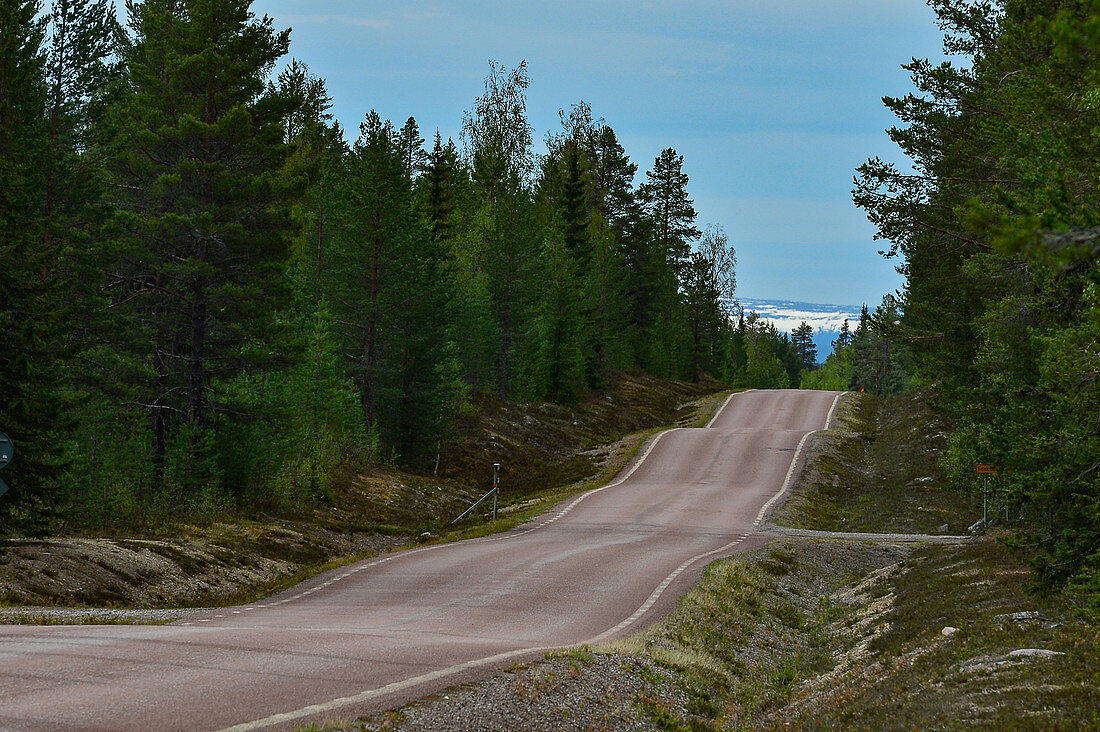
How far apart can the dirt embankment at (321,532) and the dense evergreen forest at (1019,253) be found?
13.2 meters

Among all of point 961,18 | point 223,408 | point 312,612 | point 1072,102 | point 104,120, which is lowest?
point 312,612

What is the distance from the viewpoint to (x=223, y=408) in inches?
1031

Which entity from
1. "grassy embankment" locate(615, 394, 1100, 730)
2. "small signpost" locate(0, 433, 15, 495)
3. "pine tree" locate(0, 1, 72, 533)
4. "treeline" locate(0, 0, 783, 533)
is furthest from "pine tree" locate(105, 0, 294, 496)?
"grassy embankment" locate(615, 394, 1100, 730)

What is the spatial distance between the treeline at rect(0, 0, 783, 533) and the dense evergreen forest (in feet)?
51.7

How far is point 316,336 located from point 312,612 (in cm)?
1769

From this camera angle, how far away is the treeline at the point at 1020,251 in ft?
25.8

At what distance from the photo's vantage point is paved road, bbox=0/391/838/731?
838 centimetres

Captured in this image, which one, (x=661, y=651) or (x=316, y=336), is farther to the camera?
(x=316, y=336)

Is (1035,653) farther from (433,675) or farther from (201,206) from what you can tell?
(201,206)

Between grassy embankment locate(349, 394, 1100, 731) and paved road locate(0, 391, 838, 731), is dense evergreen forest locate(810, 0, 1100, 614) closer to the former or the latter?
grassy embankment locate(349, 394, 1100, 731)

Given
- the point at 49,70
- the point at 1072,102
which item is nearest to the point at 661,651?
the point at 1072,102

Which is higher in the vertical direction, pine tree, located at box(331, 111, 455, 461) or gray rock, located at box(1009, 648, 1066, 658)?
pine tree, located at box(331, 111, 455, 461)

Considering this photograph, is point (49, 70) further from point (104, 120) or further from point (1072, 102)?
point (1072, 102)

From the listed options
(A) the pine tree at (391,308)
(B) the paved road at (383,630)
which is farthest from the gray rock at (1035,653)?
(A) the pine tree at (391,308)
